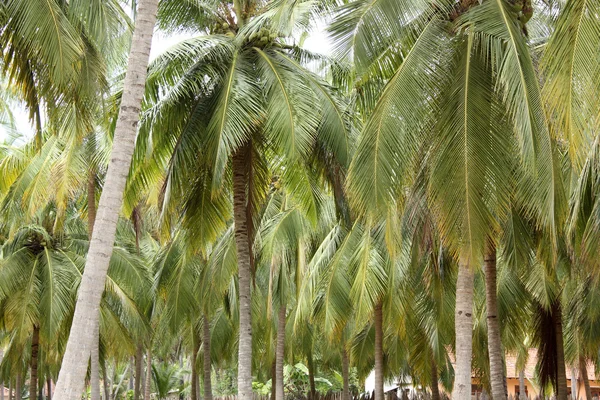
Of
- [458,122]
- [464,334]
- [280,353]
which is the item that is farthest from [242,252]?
[280,353]

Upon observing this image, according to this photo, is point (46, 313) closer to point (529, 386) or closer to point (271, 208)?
point (271, 208)

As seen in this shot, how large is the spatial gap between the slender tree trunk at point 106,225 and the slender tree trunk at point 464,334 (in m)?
4.39

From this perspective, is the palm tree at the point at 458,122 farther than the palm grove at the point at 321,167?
Yes

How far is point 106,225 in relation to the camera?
751cm

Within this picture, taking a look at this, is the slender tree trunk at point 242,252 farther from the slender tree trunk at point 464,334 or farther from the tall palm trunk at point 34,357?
the tall palm trunk at point 34,357

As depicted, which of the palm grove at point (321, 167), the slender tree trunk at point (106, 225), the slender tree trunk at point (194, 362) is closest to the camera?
the slender tree trunk at point (106, 225)

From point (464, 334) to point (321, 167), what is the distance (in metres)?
5.39

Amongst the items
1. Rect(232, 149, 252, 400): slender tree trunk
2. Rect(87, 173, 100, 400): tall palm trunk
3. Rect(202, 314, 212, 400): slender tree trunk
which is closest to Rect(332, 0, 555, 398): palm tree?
Rect(232, 149, 252, 400): slender tree trunk

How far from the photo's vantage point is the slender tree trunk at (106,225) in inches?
277

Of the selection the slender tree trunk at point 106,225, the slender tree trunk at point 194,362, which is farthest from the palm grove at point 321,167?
the slender tree trunk at point 194,362

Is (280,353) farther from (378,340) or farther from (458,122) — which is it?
(458,122)

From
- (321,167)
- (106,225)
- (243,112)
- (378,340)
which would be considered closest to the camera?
(106,225)

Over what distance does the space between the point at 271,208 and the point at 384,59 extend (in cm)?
1112

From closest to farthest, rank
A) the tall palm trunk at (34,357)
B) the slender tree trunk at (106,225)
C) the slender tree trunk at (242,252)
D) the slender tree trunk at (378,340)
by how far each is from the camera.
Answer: the slender tree trunk at (106,225) < the slender tree trunk at (242,252) < the slender tree trunk at (378,340) < the tall palm trunk at (34,357)
